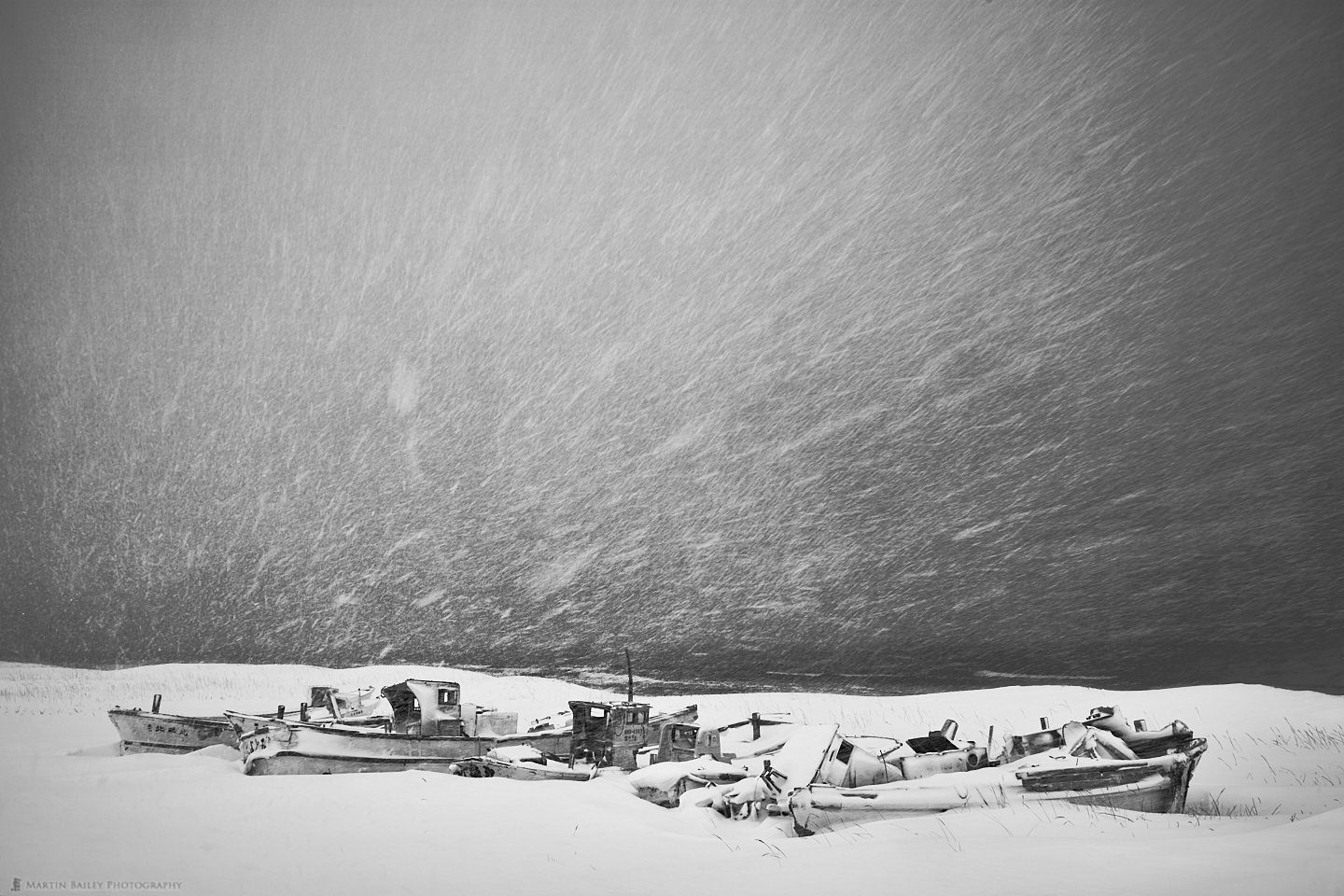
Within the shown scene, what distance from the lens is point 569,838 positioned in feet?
25.3

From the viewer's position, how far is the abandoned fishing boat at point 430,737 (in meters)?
12.3

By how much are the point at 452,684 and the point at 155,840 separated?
1234 cm

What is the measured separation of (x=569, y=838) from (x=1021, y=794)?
6.13m

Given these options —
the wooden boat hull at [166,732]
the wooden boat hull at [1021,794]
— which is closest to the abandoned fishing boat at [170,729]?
the wooden boat hull at [166,732]

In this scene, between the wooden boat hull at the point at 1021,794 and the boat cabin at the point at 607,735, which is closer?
the wooden boat hull at the point at 1021,794

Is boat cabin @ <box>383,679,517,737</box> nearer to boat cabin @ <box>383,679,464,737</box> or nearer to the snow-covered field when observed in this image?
boat cabin @ <box>383,679,464,737</box>

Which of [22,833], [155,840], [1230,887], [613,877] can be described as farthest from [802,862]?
[22,833]

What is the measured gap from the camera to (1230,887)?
14.9ft

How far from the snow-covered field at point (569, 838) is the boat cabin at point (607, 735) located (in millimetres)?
4680

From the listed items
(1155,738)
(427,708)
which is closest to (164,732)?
(427,708)

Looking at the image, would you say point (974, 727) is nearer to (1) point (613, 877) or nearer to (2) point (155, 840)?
(1) point (613, 877)

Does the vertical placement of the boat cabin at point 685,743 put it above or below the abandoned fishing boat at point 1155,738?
below

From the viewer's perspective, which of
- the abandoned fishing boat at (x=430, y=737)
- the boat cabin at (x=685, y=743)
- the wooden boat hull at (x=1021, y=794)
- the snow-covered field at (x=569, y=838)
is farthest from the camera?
the boat cabin at (x=685, y=743)

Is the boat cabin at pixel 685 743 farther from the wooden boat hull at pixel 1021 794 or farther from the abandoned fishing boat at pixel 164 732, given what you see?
the abandoned fishing boat at pixel 164 732
